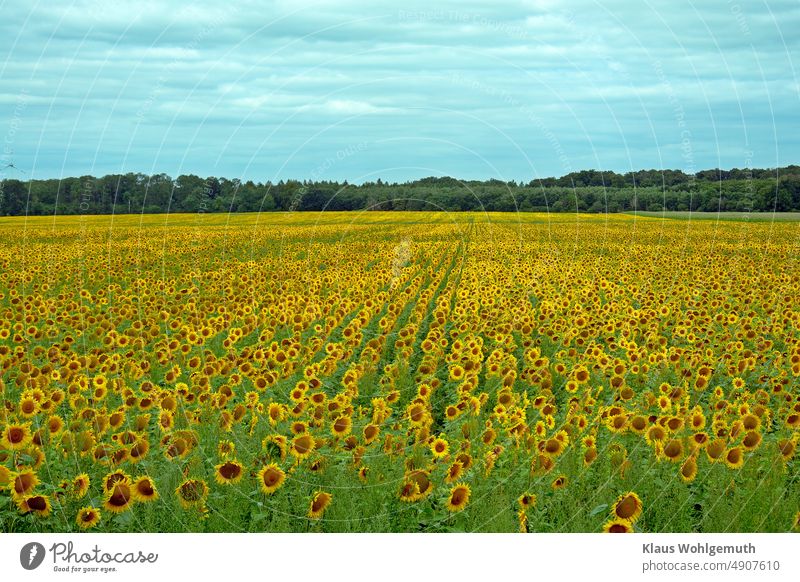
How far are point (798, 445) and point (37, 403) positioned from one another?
26.0 ft

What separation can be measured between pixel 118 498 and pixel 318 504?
1.70 meters

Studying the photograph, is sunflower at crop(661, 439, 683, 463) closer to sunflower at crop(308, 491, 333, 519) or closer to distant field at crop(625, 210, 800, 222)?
sunflower at crop(308, 491, 333, 519)

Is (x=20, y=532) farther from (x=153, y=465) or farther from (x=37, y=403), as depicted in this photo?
(x=37, y=403)

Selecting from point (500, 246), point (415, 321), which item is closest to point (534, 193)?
point (500, 246)

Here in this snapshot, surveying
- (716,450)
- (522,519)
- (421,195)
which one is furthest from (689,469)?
(421,195)

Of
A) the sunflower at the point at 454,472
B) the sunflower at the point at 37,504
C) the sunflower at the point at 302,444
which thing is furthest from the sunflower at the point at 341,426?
the sunflower at the point at 37,504

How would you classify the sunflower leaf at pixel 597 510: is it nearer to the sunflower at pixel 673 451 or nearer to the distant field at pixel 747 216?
the sunflower at pixel 673 451

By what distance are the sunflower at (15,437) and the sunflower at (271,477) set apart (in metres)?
2.33

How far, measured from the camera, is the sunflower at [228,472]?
670cm

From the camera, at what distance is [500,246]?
32.0 metres

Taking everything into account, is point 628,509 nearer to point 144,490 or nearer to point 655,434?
point 655,434

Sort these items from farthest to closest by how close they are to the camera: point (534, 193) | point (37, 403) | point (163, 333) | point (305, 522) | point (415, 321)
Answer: point (534, 193) < point (415, 321) < point (163, 333) < point (37, 403) < point (305, 522)

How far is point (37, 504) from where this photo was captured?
639 centimetres

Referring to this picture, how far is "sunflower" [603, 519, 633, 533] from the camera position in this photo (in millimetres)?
6207
